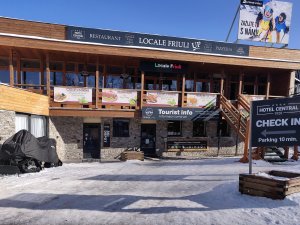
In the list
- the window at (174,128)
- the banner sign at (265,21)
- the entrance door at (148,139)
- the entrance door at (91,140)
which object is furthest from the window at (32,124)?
the banner sign at (265,21)

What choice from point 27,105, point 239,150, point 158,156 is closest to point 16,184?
point 27,105

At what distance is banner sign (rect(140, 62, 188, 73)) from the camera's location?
15.2 m

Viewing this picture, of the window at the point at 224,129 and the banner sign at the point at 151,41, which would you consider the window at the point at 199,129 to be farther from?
the banner sign at the point at 151,41

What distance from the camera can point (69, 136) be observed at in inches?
579

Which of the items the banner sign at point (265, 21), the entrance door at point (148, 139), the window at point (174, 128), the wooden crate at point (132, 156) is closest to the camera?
the wooden crate at point (132, 156)

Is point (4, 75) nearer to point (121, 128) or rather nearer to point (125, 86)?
point (125, 86)

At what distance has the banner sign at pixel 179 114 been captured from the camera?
14711 mm

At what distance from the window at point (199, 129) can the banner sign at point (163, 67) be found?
13.2ft

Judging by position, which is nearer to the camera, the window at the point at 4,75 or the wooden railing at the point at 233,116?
the wooden railing at the point at 233,116

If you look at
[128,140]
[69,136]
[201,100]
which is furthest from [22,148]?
[201,100]

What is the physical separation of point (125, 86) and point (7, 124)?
8.30m

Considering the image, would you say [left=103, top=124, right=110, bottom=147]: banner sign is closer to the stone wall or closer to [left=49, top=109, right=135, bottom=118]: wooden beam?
[left=49, top=109, right=135, bottom=118]: wooden beam

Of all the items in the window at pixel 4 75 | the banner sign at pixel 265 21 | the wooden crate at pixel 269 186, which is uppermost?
the banner sign at pixel 265 21

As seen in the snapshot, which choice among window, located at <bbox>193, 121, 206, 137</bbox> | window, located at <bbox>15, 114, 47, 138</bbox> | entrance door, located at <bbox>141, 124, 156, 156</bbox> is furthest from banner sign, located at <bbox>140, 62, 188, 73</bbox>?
window, located at <bbox>15, 114, 47, 138</bbox>
